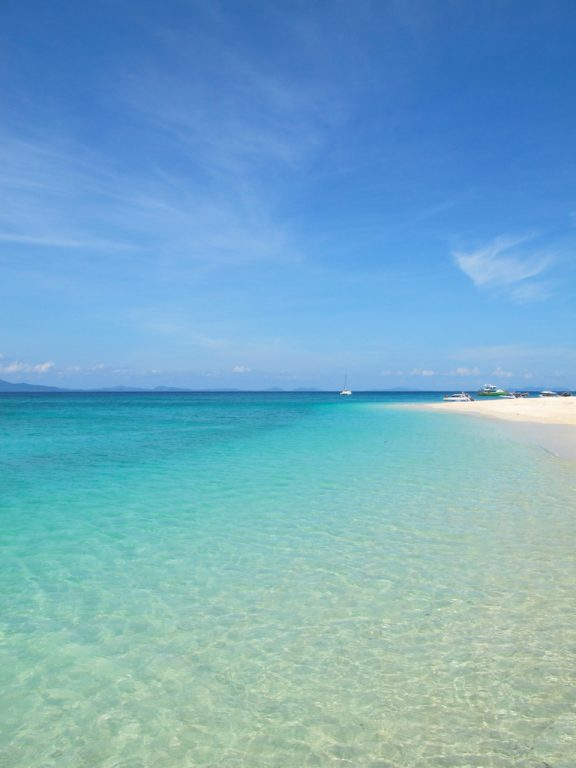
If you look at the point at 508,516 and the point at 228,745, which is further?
the point at 508,516

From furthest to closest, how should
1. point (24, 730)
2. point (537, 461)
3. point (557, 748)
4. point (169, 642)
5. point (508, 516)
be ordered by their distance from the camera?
point (537, 461), point (508, 516), point (169, 642), point (24, 730), point (557, 748)

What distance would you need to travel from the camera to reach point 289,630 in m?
5.82

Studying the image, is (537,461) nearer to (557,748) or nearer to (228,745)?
(557,748)

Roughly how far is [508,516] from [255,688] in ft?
25.7

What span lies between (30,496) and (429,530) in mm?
10000

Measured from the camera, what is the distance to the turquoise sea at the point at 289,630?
158 inches

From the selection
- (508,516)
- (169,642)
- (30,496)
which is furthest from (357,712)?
(30,496)

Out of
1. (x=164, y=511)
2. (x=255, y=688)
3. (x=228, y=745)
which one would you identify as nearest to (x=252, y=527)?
(x=164, y=511)

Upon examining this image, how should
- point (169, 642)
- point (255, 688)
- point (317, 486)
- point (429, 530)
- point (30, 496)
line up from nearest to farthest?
point (255, 688) < point (169, 642) < point (429, 530) < point (30, 496) < point (317, 486)

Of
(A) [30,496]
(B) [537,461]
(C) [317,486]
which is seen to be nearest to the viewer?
(A) [30,496]

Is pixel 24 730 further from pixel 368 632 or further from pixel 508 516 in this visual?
pixel 508 516

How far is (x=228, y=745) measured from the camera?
3961 millimetres

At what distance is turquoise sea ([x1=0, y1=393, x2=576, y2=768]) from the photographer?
13.2 ft

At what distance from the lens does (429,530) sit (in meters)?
9.73
